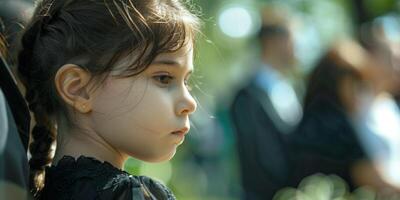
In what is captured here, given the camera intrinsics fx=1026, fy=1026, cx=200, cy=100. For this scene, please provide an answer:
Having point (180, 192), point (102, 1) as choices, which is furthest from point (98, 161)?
point (180, 192)

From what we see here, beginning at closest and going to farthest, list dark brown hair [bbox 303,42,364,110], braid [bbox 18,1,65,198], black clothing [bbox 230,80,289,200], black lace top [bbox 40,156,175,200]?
black lace top [bbox 40,156,175,200], braid [bbox 18,1,65,198], black clothing [bbox 230,80,289,200], dark brown hair [bbox 303,42,364,110]

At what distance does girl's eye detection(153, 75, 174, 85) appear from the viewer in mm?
2521

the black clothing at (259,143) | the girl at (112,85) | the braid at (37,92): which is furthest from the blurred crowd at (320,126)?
the girl at (112,85)

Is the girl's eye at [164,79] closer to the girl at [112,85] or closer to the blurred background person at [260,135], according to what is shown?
the girl at [112,85]

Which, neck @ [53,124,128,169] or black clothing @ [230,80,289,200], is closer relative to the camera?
neck @ [53,124,128,169]

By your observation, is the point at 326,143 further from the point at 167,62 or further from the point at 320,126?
the point at 167,62

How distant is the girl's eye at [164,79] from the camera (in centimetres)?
252

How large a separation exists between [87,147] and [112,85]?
A: 0.54 ft

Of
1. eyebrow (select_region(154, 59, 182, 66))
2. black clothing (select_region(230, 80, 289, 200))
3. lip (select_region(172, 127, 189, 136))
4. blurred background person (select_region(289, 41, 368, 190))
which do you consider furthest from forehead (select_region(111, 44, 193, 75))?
blurred background person (select_region(289, 41, 368, 190))

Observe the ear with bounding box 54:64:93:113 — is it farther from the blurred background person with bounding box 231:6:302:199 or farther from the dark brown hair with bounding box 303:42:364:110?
the dark brown hair with bounding box 303:42:364:110

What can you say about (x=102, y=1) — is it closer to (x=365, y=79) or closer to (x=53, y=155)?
(x=53, y=155)

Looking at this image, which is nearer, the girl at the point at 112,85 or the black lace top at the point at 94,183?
the black lace top at the point at 94,183

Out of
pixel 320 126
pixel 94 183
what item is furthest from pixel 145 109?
pixel 320 126

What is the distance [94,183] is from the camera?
238cm
